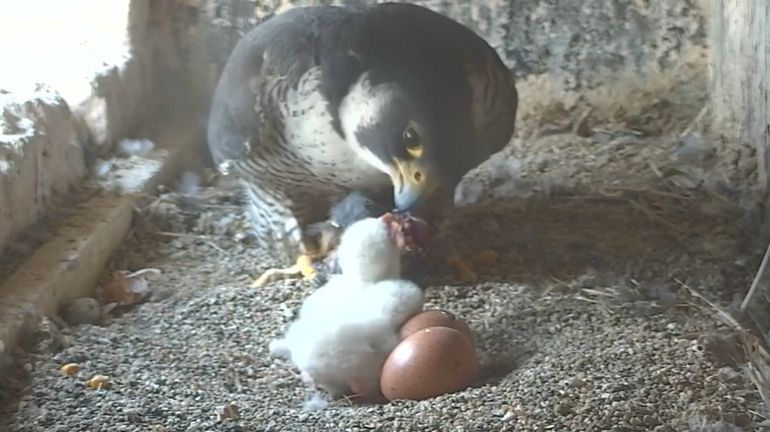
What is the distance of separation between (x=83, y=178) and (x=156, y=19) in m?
0.77

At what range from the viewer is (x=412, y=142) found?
1.96m

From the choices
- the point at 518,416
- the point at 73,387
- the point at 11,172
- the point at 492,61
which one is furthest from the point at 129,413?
the point at 492,61

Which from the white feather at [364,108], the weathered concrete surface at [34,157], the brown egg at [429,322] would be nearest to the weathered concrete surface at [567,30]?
the weathered concrete surface at [34,157]

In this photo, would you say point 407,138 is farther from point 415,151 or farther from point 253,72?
point 253,72

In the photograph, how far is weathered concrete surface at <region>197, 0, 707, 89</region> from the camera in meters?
3.13

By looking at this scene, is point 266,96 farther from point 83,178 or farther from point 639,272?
point 639,272

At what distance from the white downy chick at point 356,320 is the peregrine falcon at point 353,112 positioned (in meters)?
0.16

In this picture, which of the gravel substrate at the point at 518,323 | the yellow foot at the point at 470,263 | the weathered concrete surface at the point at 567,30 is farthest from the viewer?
the weathered concrete surface at the point at 567,30

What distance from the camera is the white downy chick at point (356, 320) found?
1.76 meters

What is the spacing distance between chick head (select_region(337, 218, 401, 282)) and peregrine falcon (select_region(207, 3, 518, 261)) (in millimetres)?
121

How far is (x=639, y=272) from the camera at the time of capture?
2.22 m

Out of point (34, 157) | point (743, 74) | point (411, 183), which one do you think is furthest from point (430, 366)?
point (743, 74)

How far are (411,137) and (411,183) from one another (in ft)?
0.27

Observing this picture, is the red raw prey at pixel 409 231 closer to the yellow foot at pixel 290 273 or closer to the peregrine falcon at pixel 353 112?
the peregrine falcon at pixel 353 112
